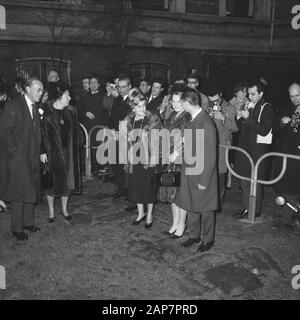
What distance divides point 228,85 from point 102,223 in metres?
9.74

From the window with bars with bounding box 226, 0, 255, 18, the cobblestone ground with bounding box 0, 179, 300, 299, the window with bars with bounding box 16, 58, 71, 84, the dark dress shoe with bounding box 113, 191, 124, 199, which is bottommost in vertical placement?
the cobblestone ground with bounding box 0, 179, 300, 299

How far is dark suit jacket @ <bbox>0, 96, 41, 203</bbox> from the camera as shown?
194 inches

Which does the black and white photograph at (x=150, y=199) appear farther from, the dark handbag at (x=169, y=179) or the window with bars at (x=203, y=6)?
the window with bars at (x=203, y=6)

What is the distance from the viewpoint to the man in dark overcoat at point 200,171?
4.54 m

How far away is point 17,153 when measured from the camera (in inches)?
197

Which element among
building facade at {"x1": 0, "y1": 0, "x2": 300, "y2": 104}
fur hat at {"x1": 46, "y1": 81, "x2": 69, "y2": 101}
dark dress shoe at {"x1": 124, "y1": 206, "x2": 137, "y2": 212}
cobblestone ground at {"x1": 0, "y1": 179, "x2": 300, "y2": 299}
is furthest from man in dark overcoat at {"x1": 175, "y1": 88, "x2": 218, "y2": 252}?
building facade at {"x1": 0, "y1": 0, "x2": 300, "y2": 104}

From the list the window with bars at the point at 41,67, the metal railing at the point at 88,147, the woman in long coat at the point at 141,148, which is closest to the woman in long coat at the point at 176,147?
the woman in long coat at the point at 141,148

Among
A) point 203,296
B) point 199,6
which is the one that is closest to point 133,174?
point 203,296

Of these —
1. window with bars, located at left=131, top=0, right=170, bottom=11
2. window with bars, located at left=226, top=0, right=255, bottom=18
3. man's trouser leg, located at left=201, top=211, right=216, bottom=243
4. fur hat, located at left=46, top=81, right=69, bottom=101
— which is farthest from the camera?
window with bars, located at left=226, top=0, right=255, bottom=18

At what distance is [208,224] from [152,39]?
10.2m

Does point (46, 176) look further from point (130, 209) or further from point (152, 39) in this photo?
point (152, 39)

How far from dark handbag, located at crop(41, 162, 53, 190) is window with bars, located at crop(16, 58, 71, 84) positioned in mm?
7514

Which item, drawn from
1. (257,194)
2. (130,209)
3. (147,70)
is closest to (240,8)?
(147,70)

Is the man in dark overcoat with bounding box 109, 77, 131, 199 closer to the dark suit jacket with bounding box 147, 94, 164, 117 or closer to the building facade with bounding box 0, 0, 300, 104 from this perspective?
the dark suit jacket with bounding box 147, 94, 164, 117
